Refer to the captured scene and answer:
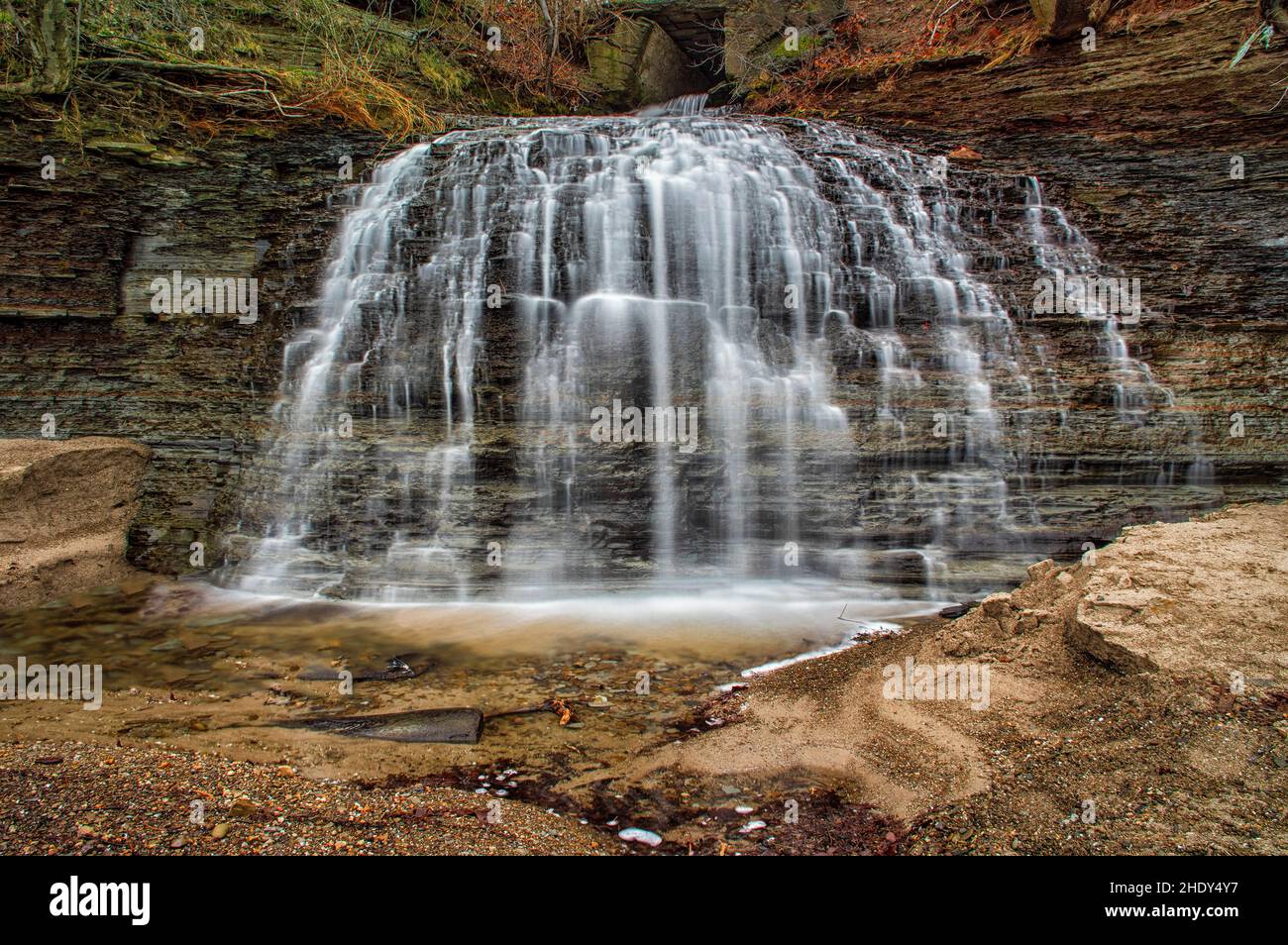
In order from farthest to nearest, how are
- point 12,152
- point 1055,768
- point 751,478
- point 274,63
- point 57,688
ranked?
point 274,63, point 12,152, point 751,478, point 57,688, point 1055,768

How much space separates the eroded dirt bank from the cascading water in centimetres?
204

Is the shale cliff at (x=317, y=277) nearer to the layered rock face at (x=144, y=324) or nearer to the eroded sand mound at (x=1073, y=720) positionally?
the layered rock face at (x=144, y=324)

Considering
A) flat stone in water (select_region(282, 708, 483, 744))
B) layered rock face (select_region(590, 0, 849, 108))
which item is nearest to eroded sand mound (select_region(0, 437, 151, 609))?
flat stone in water (select_region(282, 708, 483, 744))

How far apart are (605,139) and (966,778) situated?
867 centimetres

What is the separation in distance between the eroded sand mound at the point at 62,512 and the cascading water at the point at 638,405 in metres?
1.59

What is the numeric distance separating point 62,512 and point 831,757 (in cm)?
772

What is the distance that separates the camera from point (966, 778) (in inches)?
123

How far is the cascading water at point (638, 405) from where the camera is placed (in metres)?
6.64

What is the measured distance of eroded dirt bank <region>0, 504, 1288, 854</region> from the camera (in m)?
2.70

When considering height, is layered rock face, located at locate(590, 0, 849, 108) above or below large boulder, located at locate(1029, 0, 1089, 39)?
above

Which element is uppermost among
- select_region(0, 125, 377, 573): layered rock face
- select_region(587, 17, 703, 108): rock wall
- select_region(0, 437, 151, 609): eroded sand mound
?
select_region(587, 17, 703, 108): rock wall

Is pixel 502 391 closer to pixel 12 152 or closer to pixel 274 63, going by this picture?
pixel 12 152

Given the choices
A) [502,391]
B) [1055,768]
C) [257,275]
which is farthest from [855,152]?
[1055,768]

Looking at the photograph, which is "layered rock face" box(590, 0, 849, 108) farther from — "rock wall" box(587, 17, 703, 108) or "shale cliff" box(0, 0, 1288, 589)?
"shale cliff" box(0, 0, 1288, 589)
